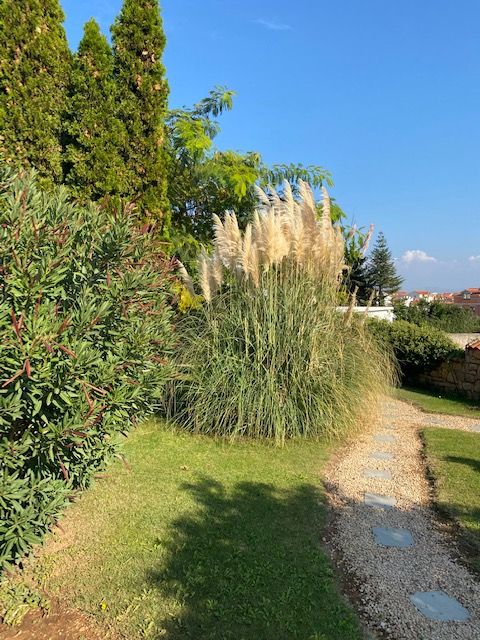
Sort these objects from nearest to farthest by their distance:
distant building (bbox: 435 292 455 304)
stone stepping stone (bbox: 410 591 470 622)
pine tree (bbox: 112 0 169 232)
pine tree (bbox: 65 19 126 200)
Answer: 1. stone stepping stone (bbox: 410 591 470 622)
2. pine tree (bbox: 65 19 126 200)
3. pine tree (bbox: 112 0 169 232)
4. distant building (bbox: 435 292 455 304)

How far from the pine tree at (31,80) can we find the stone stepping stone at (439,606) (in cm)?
502

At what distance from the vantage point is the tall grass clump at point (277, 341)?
467cm

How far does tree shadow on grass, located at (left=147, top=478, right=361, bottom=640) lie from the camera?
2029mm

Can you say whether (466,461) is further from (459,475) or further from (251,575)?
(251,575)

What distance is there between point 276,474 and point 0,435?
2506 millimetres

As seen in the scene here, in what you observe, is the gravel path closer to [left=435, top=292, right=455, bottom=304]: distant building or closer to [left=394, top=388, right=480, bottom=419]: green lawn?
[left=394, top=388, right=480, bottom=419]: green lawn

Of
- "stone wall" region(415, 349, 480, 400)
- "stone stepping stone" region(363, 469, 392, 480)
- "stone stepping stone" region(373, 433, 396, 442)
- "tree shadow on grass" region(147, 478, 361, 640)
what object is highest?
"stone wall" region(415, 349, 480, 400)

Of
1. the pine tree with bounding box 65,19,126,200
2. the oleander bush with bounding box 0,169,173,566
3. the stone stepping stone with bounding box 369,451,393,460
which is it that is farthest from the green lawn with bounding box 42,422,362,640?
the pine tree with bounding box 65,19,126,200

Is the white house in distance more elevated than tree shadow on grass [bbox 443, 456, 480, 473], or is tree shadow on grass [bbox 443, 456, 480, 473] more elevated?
the white house in distance

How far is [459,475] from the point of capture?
13.3 feet

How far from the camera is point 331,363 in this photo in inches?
194

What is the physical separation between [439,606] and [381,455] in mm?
2464

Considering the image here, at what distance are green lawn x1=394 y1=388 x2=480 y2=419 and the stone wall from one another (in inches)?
9.5

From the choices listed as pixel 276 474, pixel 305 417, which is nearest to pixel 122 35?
pixel 305 417
